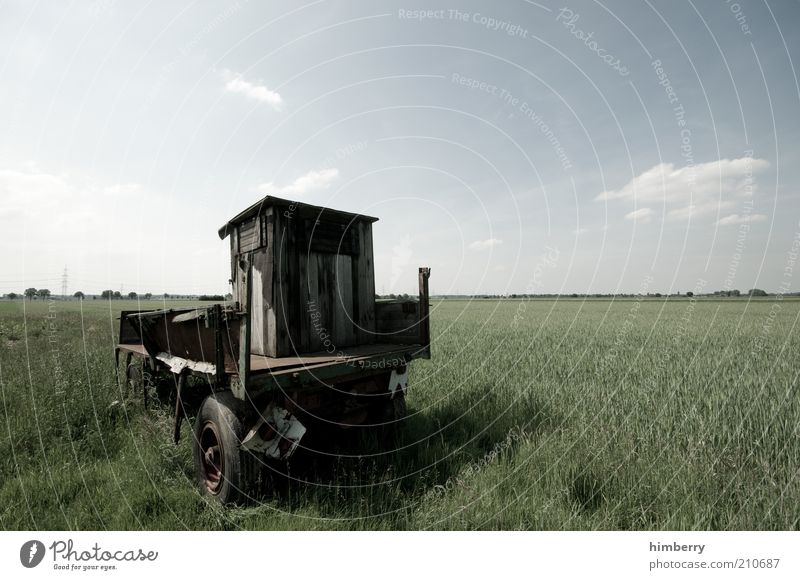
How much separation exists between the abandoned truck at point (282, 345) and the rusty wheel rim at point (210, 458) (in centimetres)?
2

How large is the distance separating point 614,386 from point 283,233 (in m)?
6.41

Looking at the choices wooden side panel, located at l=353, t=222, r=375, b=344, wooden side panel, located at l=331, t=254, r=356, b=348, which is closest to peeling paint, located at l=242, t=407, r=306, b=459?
wooden side panel, located at l=331, t=254, r=356, b=348

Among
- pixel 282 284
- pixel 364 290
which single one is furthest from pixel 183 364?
pixel 364 290

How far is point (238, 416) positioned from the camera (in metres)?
3.26

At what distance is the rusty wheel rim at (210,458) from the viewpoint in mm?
3543

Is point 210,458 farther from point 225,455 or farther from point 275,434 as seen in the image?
point 275,434

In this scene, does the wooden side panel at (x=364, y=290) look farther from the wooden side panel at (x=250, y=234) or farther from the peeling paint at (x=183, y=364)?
the peeling paint at (x=183, y=364)

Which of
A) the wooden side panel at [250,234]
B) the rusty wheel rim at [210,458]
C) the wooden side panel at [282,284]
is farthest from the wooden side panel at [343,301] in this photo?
the rusty wheel rim at [210,458]

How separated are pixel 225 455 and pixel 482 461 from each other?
2.79 meters

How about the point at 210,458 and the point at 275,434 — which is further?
the point at 210,458

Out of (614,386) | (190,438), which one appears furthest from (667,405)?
(190,438)

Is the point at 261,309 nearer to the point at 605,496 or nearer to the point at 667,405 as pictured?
the point at 605,496

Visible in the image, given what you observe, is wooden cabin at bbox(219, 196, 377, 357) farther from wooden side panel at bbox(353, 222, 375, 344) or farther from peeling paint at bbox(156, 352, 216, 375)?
peeling paint at bbox(156, 352, 216, 375)

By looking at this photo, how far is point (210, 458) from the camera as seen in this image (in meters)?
3.63
